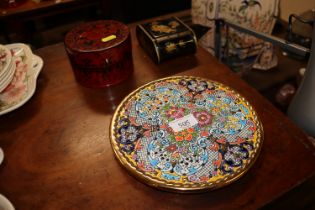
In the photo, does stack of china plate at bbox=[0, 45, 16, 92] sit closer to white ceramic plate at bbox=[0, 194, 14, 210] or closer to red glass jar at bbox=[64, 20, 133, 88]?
red glass jar at bbox=[64, 20, 133, 88]

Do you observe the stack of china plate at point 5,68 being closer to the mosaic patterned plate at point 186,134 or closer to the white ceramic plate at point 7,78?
the white ceramic plate at point 7,78

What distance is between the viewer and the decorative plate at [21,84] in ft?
2.34

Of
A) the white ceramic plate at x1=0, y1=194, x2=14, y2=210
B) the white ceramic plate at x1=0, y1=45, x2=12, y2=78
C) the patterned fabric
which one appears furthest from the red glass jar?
the patterned fabric

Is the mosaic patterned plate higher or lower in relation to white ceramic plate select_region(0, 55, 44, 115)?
lower

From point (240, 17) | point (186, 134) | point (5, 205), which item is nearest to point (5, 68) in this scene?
point (5, 205)

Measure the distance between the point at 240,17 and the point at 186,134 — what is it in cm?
66

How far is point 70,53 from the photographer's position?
2.35ft

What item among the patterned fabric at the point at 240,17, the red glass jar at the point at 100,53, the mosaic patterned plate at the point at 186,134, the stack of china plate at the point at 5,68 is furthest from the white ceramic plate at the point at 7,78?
the patterned fabric at the point at 240,17

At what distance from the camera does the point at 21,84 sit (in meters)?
0.76

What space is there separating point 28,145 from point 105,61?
0.26 meters

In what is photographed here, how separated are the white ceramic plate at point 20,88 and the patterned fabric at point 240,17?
2.12ft

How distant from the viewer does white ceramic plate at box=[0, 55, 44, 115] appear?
0.71m

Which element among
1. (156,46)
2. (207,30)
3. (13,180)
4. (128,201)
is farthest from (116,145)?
(207,30)

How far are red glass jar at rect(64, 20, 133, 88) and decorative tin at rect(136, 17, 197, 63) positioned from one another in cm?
8
